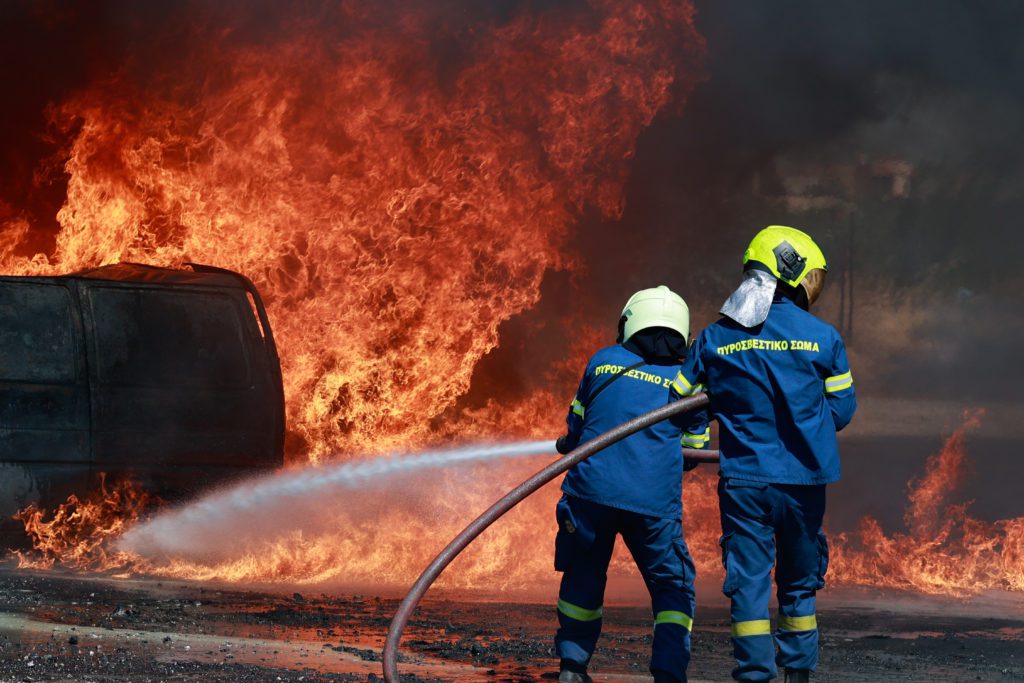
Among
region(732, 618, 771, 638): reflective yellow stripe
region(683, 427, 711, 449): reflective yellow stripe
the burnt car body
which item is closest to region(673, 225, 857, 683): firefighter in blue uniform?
region(732, 618, 771, 638): reflective yellow stripe

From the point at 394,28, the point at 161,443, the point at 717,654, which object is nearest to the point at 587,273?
the point at 394,28

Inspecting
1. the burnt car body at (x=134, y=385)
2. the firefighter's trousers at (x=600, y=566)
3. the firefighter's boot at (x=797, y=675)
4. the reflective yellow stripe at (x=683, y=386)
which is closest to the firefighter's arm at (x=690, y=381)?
the reflective yellow stripe at (x=683, y=386)

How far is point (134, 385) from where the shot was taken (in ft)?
26.3

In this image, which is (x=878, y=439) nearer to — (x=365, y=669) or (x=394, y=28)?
(x=394, y=28)

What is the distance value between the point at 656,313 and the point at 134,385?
413 cm

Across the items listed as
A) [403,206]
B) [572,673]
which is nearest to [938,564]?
[403,206]

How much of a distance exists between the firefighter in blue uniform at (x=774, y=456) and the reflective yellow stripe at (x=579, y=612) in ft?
2.29

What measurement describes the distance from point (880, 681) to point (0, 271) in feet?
28.3

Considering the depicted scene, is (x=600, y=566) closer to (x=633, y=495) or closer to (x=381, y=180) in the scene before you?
(x=633, y=495)

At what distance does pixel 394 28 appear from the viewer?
1255 centimetres

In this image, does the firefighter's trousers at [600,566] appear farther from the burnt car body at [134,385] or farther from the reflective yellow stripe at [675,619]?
the burnt car body at [134,385]

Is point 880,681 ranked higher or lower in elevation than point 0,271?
lower

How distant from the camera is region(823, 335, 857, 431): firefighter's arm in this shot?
4613 millimetres

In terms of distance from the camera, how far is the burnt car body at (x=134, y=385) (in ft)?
25.3
